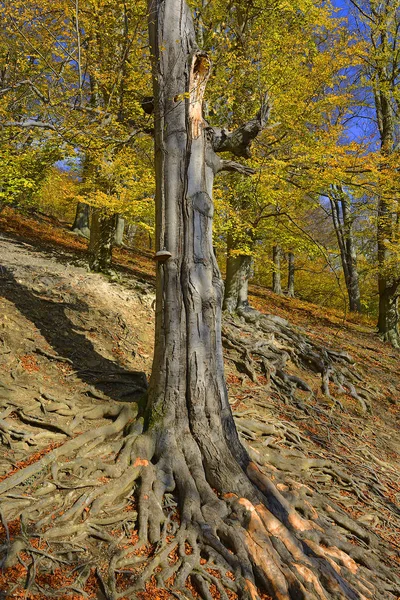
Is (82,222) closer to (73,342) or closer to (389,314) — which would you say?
(73,342)

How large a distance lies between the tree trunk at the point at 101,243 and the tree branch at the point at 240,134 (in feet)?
21.5

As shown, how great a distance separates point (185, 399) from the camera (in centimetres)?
443

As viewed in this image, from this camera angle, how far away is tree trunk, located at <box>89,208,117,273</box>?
36.1 feet

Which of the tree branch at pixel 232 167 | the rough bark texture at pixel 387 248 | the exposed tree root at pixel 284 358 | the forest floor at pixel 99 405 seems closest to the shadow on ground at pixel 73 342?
the forest floor at pixel 99 405

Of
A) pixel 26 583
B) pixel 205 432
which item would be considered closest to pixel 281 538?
pixel 205 432

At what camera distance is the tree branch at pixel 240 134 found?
4859mm

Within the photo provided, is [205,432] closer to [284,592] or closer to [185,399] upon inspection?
[185,399]

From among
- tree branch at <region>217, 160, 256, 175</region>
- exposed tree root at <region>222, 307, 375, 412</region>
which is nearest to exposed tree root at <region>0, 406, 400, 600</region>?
tree branch at <region>217, 160, 256, 175</region>

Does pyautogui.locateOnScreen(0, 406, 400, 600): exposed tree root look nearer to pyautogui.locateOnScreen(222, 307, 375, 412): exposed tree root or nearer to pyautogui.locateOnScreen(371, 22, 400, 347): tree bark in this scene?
pyautogui.locateOnScreen(222, 307, 375, 412): exposed tree root

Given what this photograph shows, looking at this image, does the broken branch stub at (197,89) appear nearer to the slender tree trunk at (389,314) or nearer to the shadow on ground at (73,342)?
the shadow on ground at (73,342)

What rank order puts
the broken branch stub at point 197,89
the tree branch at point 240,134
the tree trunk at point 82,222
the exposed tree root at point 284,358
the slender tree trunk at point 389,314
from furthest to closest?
the tree trunk at point 82,222 < the slender tree trunk at point 389,314 < the exposed tree root at point 284,358 < the tree branch at point 240,134 < the broken branch stub at point 197,89

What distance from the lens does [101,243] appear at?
11102 mm

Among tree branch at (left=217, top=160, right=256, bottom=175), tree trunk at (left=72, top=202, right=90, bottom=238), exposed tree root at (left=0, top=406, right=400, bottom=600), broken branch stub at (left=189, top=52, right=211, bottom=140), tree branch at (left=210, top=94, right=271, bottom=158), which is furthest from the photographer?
tree trunk at (left=72, top=202, right=90, bottom=238)

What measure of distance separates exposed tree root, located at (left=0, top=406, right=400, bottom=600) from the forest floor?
0.15 ft
